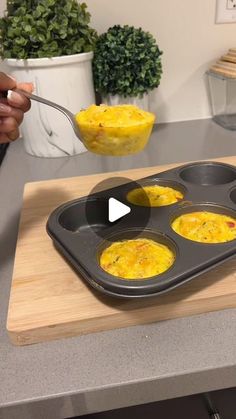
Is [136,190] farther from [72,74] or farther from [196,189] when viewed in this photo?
[72,74]

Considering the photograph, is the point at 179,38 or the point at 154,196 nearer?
the point at 154,196

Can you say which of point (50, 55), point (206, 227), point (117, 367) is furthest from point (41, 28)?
point (117, 367)

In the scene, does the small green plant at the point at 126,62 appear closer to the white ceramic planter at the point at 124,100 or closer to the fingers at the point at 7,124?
the white ceramic planter at the point at 124,100

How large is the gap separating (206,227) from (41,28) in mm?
563

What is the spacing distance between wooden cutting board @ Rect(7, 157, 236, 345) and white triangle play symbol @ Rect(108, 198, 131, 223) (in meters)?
0.12

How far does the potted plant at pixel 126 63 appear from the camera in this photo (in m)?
0.97

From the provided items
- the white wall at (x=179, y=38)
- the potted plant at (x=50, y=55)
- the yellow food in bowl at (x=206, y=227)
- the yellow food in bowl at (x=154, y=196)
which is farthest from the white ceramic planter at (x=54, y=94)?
the yellow food in bowl at (x=206, y=227)

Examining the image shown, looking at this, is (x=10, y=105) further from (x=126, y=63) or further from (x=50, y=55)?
(x=126, y=63)

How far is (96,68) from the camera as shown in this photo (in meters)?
1.01

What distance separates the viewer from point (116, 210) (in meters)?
0.68

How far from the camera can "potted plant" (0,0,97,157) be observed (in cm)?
87

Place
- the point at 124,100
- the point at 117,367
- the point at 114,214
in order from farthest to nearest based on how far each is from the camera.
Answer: the point at 124,100
the point at 114,214
the point at 117,367

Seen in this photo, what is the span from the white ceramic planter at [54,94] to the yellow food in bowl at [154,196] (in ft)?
1.05

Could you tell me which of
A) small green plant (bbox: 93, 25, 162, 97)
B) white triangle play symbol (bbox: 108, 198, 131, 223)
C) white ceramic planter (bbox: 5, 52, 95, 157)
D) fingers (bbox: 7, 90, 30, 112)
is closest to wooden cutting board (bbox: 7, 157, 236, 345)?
white triangle play symbol (bbox: 108, 198, 131, 223)
